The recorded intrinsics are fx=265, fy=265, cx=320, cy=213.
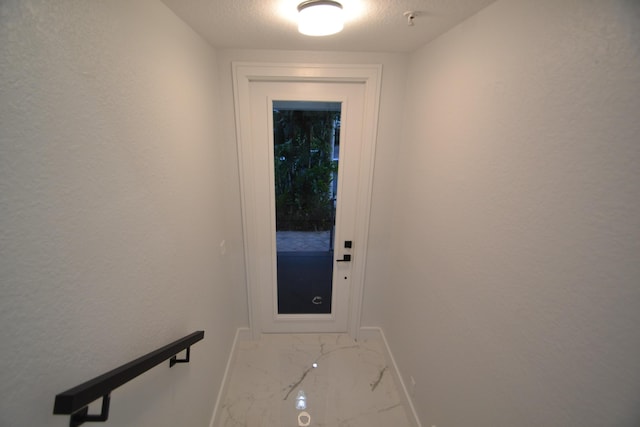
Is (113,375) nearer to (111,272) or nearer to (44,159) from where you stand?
(111,272)

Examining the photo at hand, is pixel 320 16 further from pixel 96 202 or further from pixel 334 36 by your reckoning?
pixel 96 202

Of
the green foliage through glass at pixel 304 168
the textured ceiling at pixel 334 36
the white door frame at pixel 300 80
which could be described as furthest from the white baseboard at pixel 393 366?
the textured ceiling at pixel 334 36

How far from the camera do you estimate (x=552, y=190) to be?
0.80m

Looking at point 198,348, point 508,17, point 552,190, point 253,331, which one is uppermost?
point 508,17

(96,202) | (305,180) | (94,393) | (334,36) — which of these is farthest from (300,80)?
(94,393)

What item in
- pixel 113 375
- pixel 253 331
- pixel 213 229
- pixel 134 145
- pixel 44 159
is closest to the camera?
pixel 44 159

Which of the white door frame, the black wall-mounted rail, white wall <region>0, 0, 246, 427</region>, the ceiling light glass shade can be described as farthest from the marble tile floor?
the ceiling light glass shade

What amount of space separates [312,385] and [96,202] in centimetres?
197

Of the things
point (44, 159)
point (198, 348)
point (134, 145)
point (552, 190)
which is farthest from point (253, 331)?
point (552, 190)

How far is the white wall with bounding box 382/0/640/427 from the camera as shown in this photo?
639 mm

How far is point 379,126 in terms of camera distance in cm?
200

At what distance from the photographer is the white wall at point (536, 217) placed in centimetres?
64

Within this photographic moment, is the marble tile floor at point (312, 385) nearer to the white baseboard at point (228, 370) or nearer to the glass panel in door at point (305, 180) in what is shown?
the white baseboard at point (228, 370)

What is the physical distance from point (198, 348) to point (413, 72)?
2223 mm
